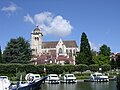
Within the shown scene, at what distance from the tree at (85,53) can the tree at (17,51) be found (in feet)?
61.7

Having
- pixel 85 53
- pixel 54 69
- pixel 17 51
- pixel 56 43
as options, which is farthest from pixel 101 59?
pixel 56 43

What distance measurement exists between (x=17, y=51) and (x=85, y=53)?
82.1 feet

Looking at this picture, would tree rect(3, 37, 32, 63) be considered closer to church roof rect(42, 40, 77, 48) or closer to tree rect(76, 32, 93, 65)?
tree rect(76, 32, 93, 65)

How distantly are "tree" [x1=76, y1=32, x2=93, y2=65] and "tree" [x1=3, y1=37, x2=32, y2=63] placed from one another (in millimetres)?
18817

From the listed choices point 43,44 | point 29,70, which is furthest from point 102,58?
point 43,44

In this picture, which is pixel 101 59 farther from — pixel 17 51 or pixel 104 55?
pixel 17 51

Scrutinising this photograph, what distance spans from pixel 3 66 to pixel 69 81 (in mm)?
21428

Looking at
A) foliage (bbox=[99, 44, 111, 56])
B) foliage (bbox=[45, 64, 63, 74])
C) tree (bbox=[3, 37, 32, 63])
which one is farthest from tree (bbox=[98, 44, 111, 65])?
foliage (bbox=[45, 64, 63, 74])

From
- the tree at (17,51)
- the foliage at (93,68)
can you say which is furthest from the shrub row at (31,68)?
the tree at (17,51)

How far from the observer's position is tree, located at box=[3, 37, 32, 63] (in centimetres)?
9632

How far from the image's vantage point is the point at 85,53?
10406 cm

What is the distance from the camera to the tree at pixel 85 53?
10244 cm

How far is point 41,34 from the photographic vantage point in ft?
579

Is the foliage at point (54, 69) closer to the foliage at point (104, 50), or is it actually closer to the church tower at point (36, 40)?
the foliage at point (104, 50)
